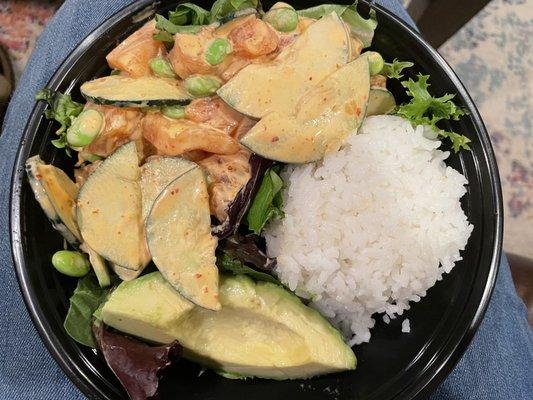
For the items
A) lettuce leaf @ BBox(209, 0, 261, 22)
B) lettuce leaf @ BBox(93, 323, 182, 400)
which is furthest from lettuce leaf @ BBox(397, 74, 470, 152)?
lettuce leaf @ BBox(93, 323, 182, 400)

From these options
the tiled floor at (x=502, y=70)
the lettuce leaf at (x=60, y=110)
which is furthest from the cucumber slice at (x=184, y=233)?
the tiled floor at (x=502, y=70)

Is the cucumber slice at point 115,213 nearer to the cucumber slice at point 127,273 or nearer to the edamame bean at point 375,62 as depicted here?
the cucumber slice at point 127,273

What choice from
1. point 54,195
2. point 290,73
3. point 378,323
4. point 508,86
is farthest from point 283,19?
point 508,86

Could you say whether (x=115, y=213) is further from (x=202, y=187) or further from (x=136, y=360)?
(x=136, y=360)

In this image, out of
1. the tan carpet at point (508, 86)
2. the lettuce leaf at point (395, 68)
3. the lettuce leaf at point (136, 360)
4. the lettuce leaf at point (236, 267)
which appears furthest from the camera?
the tan carpet at point (508, 86)

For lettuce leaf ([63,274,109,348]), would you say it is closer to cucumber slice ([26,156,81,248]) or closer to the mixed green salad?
the mixed green salad

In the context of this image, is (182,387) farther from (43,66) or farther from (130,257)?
(43,66)

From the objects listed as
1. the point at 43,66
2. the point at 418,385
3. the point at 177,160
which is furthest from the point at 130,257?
the point at 43,66
